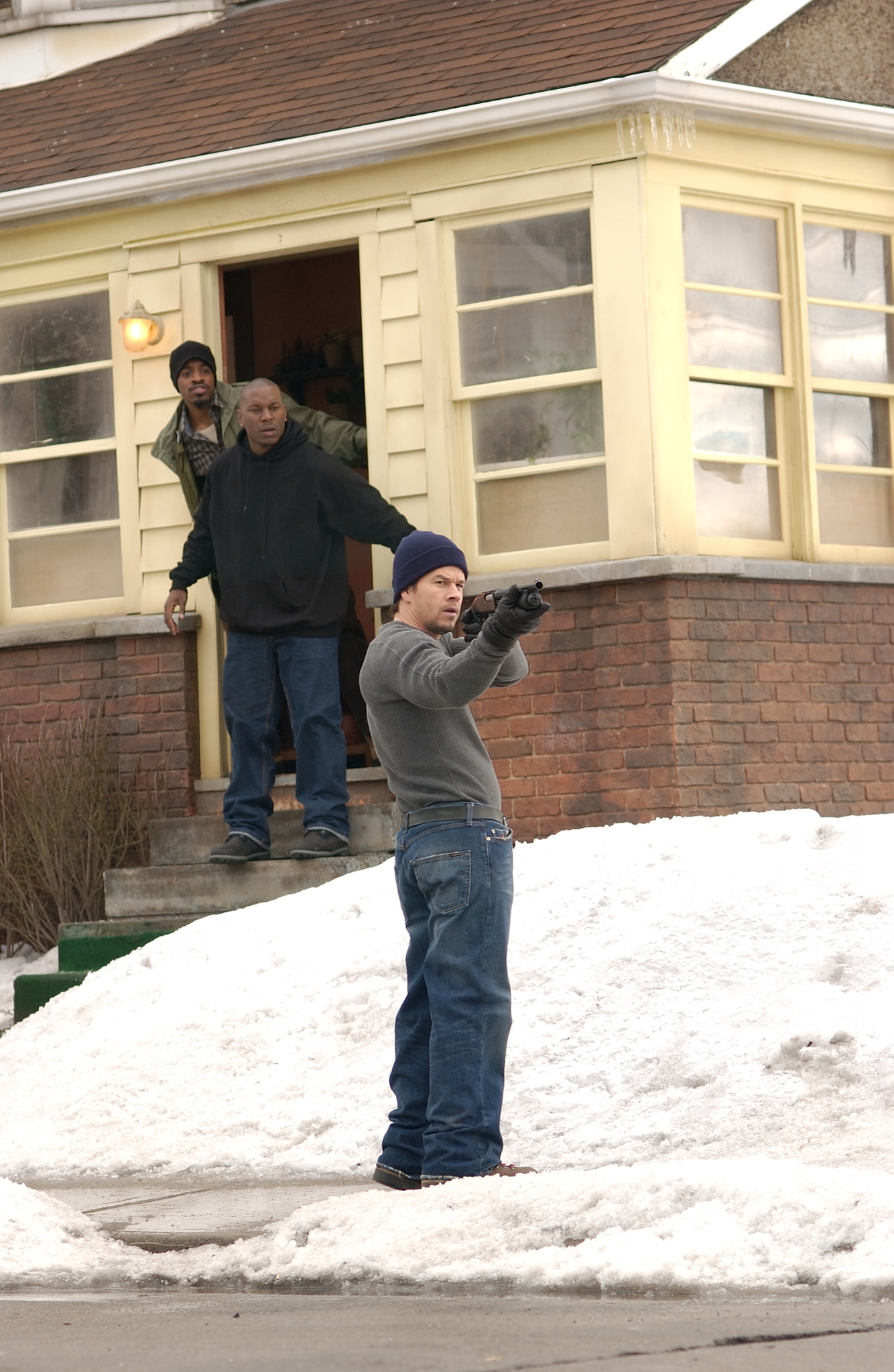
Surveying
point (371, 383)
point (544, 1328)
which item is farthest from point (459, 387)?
point (544, 1328)

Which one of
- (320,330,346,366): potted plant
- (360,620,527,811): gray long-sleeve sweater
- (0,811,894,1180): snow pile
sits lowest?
(0,811,894,1180): snow pile

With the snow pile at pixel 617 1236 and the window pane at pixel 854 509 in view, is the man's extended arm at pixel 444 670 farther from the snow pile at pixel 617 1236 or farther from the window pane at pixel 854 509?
the window pane at pixel 854 509

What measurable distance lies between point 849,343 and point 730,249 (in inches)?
35.7

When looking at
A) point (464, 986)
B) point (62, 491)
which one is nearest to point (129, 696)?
point (62, 491)

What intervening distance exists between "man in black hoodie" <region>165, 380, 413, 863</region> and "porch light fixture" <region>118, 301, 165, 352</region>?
46.9 inches

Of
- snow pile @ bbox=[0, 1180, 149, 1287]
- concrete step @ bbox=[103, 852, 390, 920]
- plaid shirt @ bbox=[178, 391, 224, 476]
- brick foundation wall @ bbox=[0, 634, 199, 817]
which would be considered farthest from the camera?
brick foundation wall @ bbox=[0, 634, 199, 817]

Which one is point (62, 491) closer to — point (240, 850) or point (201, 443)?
point (201, 443)

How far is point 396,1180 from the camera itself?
18.9ft

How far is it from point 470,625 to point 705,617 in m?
4.40

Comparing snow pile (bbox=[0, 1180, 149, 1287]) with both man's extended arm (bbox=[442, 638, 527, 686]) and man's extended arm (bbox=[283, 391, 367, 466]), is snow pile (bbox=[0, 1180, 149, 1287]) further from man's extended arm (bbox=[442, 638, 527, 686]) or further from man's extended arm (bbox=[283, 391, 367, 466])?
man's extended arm (bbox=[283, 391, 367, 466])

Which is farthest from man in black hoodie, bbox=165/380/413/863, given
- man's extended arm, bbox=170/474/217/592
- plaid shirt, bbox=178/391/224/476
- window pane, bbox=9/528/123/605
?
Answer: window pane, bbox=9/528/123/605

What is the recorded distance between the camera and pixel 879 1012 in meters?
6.83

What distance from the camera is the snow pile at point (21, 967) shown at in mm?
10234

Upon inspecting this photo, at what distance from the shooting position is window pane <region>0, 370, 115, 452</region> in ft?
37.7
